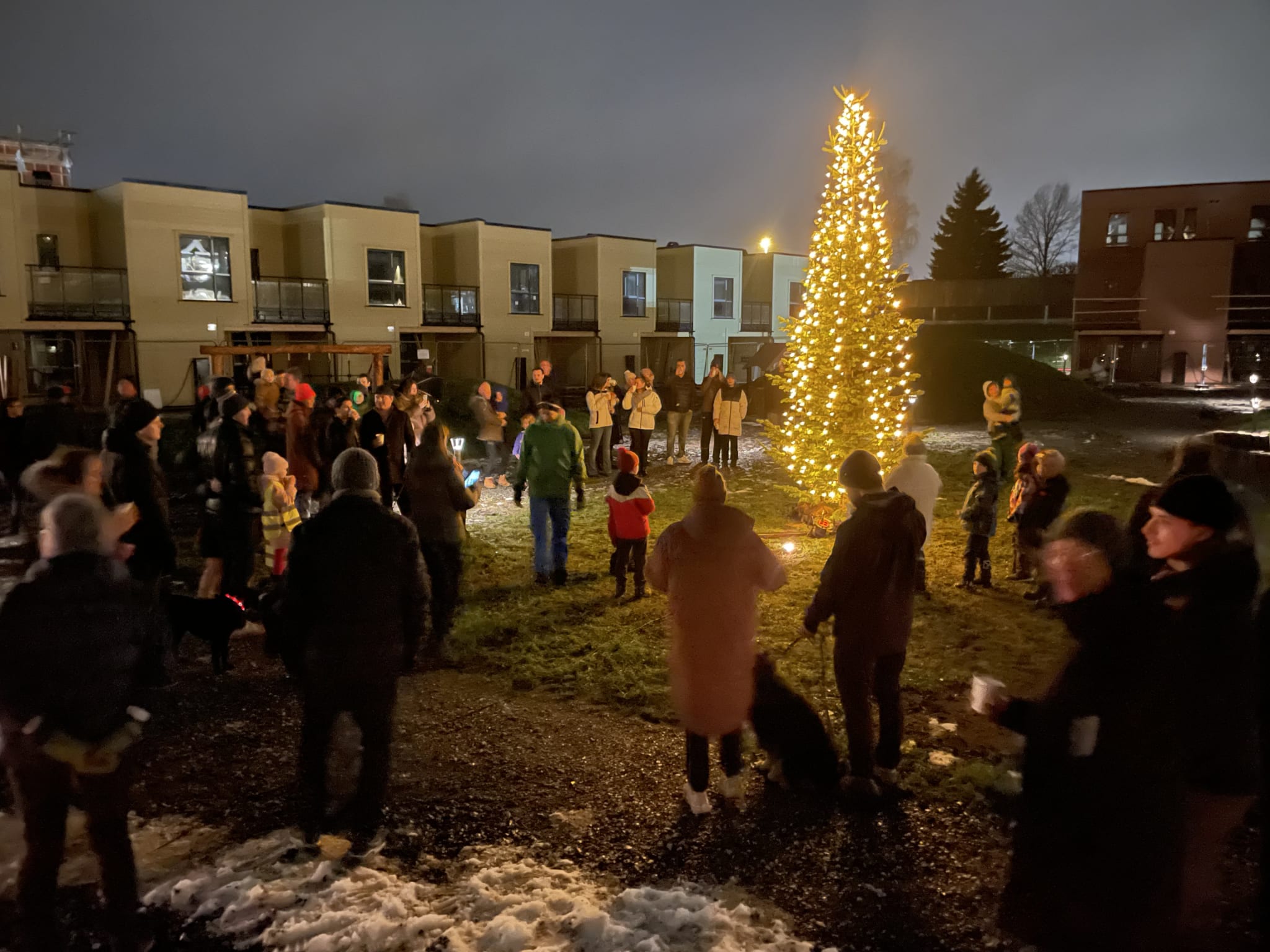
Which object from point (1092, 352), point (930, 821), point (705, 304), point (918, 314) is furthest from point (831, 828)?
point (918, 314)

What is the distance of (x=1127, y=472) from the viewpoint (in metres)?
16.3

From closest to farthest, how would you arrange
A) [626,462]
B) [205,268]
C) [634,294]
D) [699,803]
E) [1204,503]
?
[1204,503]
[699,803]
[626,462]
[205,268]
[634,294]

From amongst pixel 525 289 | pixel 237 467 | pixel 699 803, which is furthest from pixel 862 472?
pixel 525 289

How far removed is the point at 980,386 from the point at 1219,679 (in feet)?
90.8

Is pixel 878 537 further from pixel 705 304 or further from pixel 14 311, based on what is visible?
pixel 705 304

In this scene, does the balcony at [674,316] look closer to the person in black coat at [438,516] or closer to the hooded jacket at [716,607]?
the person in black coat at [438,516]

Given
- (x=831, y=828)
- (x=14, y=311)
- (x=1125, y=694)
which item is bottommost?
(x=831, y=828)

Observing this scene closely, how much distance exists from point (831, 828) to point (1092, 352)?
138 ft

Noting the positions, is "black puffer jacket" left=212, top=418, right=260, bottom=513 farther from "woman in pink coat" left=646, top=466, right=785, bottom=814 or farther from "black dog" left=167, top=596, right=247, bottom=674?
"woman in pink coat" left=646, top=466, right=785, bottom=814

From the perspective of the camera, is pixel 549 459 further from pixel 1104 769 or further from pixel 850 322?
→ pixel 1104 769

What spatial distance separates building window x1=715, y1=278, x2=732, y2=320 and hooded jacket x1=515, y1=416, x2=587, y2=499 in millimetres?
34262

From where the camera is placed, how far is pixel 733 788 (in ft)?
15.8

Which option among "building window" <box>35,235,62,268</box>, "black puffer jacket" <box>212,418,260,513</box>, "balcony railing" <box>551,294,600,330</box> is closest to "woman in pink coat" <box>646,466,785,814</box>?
"black puffer jacket" <box>212,418,260,513</box>

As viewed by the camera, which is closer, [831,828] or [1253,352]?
[831,828]
